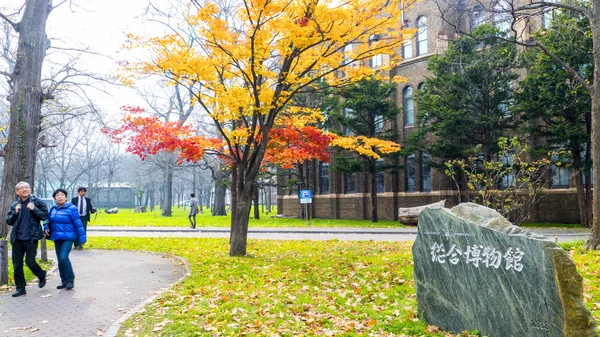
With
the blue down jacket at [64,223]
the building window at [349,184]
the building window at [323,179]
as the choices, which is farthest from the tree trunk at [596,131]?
the building window at [323,179]

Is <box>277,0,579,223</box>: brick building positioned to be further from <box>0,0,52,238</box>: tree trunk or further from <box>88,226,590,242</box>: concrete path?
<box>0,0,52,238</box>: tree trunk

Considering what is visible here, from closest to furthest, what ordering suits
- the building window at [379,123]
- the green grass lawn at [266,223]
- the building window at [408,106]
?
the green grass lawn at [266,223] → the building window at [379,123] → the building window at [408,106]

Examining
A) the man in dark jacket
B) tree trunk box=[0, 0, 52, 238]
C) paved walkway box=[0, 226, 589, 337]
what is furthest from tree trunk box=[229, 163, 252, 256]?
tree trunk box=[0, 0, 52, 238]

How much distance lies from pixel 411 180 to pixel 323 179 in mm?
8659

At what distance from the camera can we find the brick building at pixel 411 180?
26.2m

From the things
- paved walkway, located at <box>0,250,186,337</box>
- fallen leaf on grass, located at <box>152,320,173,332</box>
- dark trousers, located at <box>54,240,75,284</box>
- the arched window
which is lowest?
fallen leaf on grass, located at <box>152,320,173,332</box>

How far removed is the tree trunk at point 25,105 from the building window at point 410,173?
2299cm

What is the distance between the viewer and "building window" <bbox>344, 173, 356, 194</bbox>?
36.8m

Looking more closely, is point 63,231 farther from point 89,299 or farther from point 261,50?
point 261,50

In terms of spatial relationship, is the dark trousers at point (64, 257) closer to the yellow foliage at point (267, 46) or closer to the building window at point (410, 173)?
the yellow foliage at point (267, 46)

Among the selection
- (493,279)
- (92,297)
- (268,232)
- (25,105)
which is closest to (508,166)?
(268,232)

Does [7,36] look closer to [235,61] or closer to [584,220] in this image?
[235,61]

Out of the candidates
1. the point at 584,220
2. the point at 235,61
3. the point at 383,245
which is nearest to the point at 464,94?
the point at 584,220

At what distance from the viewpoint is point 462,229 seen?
5480 millimetres
